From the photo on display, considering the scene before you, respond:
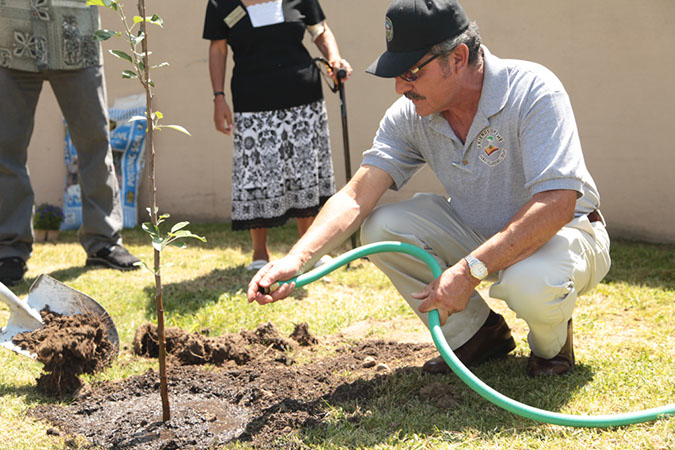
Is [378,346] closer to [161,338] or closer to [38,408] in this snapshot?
[161,338]

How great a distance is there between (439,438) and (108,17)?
5130 millimetres

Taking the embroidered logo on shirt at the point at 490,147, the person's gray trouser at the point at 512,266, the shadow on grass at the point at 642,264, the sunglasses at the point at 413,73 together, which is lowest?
the shadow on grass at the point at 642,264

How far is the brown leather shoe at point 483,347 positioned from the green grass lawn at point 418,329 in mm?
63

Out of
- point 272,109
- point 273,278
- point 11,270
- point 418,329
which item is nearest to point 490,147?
point 273,278

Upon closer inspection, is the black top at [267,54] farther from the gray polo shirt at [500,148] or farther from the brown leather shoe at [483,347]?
the brown leather shoe at [483,347]

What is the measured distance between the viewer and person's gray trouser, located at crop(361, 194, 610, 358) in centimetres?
253

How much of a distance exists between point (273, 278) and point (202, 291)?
6.08 ft

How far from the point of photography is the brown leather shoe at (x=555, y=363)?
8.99ft

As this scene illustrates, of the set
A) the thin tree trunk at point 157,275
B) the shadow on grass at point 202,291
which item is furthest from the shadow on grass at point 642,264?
the thin tree trunk at point 157,275

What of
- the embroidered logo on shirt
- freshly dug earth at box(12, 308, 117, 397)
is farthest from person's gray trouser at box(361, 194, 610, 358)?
freshly dug earth at box(12, 308, 117, 397)

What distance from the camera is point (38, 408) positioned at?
105 inches

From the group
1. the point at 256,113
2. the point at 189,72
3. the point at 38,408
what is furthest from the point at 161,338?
the point at 189,72

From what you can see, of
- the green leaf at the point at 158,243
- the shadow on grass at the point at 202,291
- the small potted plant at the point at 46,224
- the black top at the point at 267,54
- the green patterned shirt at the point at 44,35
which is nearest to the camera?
the green leaf at the point at 158,243

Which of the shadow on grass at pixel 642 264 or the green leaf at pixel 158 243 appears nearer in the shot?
the green leaf at pixel 158 243
